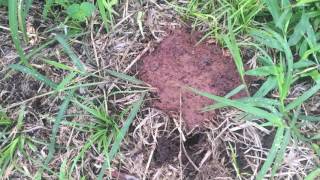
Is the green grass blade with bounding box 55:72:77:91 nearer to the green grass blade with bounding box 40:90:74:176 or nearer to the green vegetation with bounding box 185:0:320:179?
the green grass blade with bounding box 40:90:74:176

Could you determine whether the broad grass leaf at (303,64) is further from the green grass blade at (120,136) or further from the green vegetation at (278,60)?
the green grass blade at (120,136)

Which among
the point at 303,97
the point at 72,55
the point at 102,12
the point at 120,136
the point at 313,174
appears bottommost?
the point at 313,174

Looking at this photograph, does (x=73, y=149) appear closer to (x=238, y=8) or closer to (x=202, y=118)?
(x=202, y=118)

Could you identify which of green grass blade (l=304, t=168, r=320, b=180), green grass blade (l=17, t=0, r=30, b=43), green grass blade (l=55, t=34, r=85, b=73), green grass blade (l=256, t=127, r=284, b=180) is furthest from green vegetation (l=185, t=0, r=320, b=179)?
green grass blade (l=17, t=0, r=30, b=43)

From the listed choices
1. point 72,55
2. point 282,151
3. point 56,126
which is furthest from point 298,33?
point 56,126

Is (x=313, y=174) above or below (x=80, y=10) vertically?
below

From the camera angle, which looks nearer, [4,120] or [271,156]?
[271,156]

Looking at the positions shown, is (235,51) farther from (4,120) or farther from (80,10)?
(4,120)

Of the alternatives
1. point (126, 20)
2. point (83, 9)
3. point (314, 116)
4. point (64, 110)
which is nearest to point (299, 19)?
point (314, 116)

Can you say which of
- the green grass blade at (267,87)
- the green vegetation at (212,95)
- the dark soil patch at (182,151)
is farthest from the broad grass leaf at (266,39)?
the dark soil patch at (182,151)
